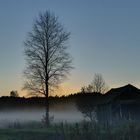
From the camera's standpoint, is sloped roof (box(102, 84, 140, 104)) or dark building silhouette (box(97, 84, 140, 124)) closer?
dark building silhouette (box(97, 84, 140, 124))

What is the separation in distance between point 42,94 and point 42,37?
713cm

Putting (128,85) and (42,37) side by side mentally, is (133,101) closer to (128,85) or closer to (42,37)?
(128,85)

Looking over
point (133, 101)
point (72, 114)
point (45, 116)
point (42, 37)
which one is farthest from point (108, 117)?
point (72, 114)

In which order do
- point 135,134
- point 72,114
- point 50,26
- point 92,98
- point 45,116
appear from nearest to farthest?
1. point 135,134
2. point 45,116
3. point 50,26
4. point 92,98
5. point 72,114

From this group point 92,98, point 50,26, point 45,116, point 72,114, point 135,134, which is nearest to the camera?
point 135,134

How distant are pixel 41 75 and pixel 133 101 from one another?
11737 millimetres

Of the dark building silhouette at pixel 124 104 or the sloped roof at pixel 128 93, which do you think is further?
the sloped roof at pixel 128 93

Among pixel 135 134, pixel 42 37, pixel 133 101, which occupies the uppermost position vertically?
pixel 42 37

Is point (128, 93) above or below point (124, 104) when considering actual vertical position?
above

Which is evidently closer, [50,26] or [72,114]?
[50,26]

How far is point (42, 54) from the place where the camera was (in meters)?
62.3

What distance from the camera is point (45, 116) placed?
58844mm

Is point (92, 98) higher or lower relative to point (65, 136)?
higher

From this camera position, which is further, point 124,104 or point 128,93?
point 124,104
